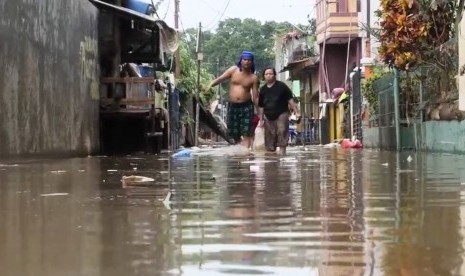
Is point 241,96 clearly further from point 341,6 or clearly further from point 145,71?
point 341,6

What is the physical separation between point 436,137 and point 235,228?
8.95 m

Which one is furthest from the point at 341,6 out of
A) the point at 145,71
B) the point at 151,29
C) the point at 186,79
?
the point at 151,29

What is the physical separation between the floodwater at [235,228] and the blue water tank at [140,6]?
44.1 feet

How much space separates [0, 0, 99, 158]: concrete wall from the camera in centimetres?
965

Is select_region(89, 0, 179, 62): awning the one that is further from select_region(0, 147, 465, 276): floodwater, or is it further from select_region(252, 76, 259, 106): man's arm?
select_region(0, 147, 465, 276): floodwater

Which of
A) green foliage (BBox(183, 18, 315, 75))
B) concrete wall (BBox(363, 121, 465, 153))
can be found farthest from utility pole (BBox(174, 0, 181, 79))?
green foliage (BBox(183, 18, 315, 75))

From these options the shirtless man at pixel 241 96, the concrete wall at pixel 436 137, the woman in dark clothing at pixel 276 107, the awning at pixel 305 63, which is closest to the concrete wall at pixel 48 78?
the shirtless man at pixel 241 96

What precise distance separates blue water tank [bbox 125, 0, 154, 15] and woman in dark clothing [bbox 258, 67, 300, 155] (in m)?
7.12

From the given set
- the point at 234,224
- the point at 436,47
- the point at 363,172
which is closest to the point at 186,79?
the point at 436,47

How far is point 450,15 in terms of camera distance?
36.5 ft

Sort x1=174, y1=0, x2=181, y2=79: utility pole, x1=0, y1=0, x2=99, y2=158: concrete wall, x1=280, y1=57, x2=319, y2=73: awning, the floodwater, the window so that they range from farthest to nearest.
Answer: x1=280, y1=57, x2=319, y2=73: awning, the window, x1=174, y1=0, x2=181, y2=79: utility pole, x1=0, y1=0, x2=99, y2=158: concrete wall, the floodwater

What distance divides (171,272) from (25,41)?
28.1 feet

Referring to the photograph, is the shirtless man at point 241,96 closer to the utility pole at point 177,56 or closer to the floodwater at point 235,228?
the floodwater at point 235,228

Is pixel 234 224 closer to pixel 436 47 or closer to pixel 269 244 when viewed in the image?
pixel 269 244
